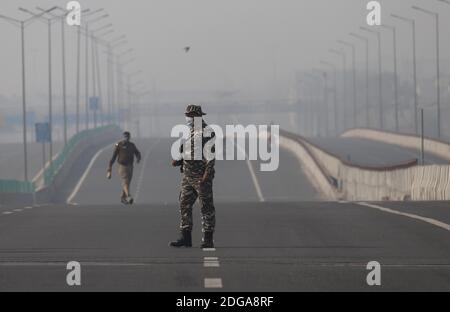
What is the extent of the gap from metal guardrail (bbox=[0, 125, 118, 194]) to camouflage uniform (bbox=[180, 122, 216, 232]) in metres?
31.7

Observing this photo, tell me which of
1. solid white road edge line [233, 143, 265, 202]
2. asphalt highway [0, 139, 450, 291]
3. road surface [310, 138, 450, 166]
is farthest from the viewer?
road surface [310, 138, 450, 166]

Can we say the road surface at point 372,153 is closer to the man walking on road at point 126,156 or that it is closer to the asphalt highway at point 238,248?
the man walking on road at point 126,156

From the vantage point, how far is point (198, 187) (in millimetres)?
18672

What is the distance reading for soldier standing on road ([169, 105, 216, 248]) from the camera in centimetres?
1836

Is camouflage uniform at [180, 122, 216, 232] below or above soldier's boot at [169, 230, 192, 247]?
above

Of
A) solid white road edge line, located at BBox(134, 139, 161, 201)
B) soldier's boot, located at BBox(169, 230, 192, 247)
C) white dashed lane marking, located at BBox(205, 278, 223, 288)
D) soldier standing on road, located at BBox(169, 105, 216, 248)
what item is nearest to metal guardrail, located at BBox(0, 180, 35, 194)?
solid white road edge line, located at BBox(134, 139, 161, 201)

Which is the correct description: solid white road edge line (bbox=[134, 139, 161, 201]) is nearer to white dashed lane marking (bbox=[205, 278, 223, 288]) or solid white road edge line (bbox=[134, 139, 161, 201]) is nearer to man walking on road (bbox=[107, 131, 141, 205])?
man walking on road (bbox=[107, 131, 141, 205])

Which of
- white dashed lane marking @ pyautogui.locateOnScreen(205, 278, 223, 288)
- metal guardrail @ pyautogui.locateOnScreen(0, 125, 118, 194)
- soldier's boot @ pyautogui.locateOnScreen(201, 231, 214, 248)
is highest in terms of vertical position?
metal guardrail @ pyautogui.locateOnScreen(0, 125, 118, 194)

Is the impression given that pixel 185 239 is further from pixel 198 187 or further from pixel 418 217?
pixel 418 217

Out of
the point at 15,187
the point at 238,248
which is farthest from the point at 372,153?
the point at 238,248

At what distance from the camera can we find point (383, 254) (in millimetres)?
18203

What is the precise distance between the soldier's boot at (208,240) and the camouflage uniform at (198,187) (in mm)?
54
